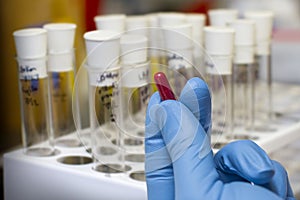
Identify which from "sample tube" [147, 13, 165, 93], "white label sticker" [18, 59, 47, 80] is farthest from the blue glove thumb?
"white label sticker" [18, 59, 47, 80]

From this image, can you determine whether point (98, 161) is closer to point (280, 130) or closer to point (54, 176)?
point (54, 176)

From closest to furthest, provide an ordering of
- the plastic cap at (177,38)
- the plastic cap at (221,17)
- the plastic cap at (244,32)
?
the plastic cap at (177,38) → the plastic cap at (244,32) → the plastic cap at (221,17)

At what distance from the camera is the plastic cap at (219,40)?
1088mm

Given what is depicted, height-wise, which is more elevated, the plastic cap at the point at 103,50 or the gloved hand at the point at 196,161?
the plastic cap at the point at 103,50

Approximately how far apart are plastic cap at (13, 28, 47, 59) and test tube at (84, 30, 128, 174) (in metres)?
0.09

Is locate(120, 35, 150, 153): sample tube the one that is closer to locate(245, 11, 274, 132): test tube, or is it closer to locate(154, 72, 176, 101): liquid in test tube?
locate(154, 72, 176, 101): liquid in test tube

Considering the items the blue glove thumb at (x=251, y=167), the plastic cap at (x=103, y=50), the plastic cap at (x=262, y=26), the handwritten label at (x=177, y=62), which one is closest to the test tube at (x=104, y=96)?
the plastic cap at (x=103, y=50)

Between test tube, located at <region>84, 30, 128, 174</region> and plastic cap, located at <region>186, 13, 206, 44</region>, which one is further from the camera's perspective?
plastic cap, located at <region>186, 13, 206, 44</region>

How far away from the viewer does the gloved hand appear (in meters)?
0.75

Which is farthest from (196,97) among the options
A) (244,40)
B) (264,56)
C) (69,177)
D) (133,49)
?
(264,56)

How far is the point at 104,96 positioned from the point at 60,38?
0.15m

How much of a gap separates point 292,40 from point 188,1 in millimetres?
395

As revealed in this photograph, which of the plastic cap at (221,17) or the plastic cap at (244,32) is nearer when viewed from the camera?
the plastic cap at (244,32)

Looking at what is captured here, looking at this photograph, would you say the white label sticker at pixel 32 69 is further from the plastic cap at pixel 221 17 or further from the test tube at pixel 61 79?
the plastic cap at pixel 221 17
